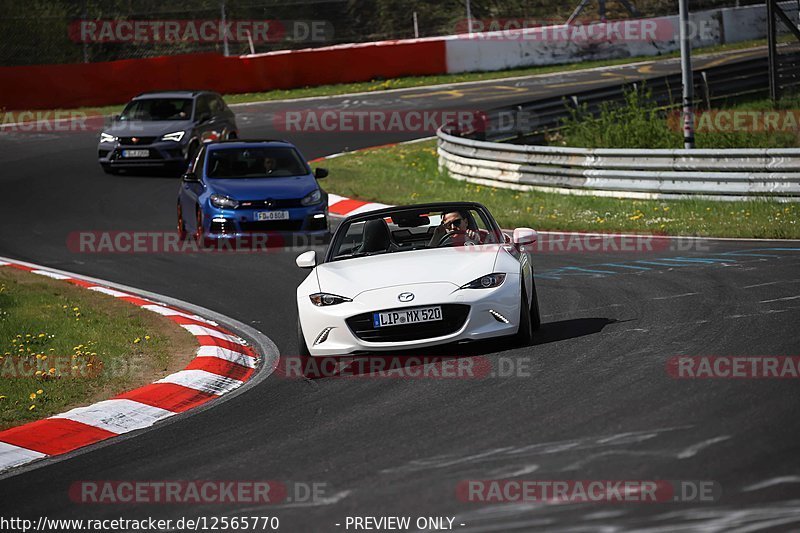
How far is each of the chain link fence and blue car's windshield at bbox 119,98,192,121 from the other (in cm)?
1186

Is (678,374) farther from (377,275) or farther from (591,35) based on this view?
(591,35)

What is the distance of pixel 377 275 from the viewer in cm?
953

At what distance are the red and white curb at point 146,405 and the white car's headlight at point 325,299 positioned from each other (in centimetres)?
84

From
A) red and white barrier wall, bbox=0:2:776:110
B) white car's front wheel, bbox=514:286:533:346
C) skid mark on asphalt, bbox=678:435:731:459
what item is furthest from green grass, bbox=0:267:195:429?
red and white barrier wall, bbox=0:2:776:110

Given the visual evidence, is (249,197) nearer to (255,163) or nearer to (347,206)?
(255,163)

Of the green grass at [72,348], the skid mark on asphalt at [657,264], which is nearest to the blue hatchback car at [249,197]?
the green grass at [72,348]

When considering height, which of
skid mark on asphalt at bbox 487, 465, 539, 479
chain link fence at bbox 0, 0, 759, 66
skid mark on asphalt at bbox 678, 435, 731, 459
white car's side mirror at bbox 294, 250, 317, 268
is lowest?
skid mark on asphalt at bbox 487, 465, 539, 479

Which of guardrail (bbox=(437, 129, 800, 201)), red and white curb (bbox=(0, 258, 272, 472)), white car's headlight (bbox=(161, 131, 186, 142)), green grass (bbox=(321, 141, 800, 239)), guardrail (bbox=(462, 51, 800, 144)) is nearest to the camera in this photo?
red and white curb (bbox=(0, 258, 272, 472))

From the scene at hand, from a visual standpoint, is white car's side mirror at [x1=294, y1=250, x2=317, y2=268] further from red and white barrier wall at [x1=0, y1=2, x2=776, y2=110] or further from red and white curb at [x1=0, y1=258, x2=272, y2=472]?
red and white barrier wall at [x1=0, y1=2, x2=776, y2=110]

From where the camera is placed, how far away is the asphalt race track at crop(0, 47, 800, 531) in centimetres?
562

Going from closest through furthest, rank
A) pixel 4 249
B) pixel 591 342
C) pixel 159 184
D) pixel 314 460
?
1. pixel 314 460
2. pixel 591 342
3. pixel 4 249
4. pixel 159 184

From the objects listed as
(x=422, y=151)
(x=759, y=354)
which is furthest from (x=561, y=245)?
(x=422, y=151)

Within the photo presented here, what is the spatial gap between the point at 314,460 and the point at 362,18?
117 ft

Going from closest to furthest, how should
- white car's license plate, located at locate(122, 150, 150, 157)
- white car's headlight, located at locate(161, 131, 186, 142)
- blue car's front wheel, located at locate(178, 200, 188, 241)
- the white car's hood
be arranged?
the white car's hood → blue car's front wheel, located at locate(178, 200, 188, 241) → white car's headlight, located at locate(161, 131, 186, 142) → white car's license plate, located at locate(122, 150, 150, 157)
